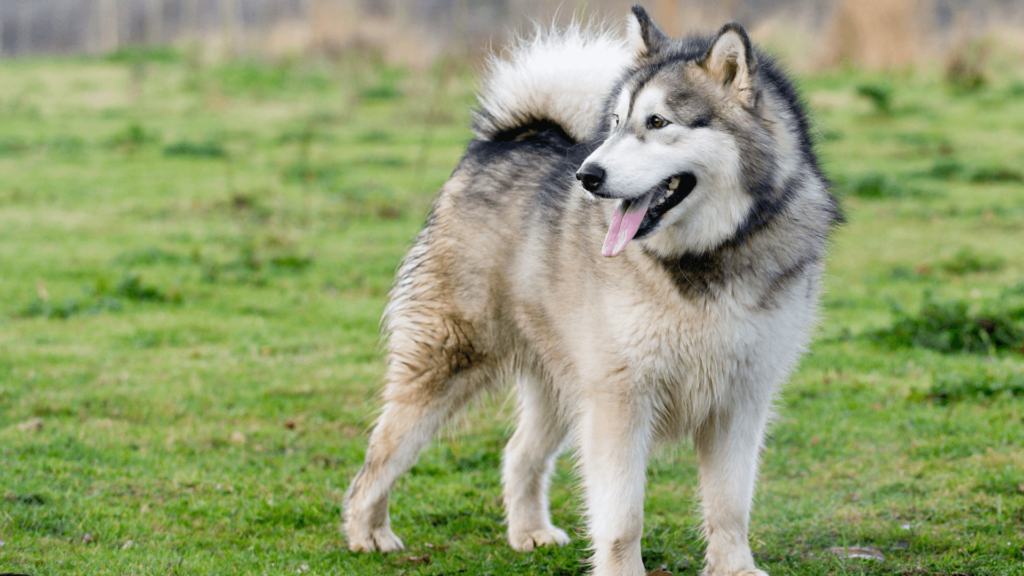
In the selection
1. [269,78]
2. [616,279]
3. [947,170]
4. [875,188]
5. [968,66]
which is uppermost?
[968,66]

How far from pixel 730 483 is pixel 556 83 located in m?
1.77

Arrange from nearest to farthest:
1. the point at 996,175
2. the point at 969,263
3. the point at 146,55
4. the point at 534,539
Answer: the point at 534,539 → the point at 969,263 → the point at 996,175 → the point at 146,55

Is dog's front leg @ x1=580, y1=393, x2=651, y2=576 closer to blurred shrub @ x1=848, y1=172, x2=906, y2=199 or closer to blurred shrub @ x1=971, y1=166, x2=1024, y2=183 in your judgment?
blurred shrub @ x1=848, y1=172, x2=906, y2=199

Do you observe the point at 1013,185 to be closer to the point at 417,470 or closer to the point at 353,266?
the point at 353,266

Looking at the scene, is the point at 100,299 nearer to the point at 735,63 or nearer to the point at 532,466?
the point at 532,466

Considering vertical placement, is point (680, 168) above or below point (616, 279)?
above

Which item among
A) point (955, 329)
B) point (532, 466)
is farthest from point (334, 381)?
point (955, 329)

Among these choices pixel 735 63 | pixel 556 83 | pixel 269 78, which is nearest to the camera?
pixel 735 63

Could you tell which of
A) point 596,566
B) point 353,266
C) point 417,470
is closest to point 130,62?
point 353,266

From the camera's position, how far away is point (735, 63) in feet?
10.2

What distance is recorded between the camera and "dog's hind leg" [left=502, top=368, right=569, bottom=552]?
4191 mm

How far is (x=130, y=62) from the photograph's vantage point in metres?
22.8

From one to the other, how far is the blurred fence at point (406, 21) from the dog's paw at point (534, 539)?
22.7ft

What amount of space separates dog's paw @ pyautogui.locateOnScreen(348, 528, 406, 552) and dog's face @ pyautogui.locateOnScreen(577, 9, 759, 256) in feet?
5.59
